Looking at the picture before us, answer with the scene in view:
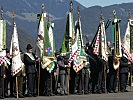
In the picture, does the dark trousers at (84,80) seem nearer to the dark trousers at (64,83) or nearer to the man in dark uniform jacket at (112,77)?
the dark trousers at (64,83)

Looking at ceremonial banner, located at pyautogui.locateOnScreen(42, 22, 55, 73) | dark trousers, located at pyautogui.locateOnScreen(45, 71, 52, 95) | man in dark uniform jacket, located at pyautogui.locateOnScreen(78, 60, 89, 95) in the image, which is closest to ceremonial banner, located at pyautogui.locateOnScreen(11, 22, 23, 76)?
ceremonial banner, located at pyautogui.locateOnScreen(42, 22, 55, 73)

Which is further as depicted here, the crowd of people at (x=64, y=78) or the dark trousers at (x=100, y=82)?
the dark trousers at (x=100, y=82)

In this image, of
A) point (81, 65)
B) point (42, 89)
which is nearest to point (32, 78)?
point (42, 89)

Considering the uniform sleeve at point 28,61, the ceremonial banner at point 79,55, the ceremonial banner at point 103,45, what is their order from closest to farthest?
the uniform sleeve at point 28,61
the ceremonial banner at point 79,55
the ceremonial banner at point 103,45

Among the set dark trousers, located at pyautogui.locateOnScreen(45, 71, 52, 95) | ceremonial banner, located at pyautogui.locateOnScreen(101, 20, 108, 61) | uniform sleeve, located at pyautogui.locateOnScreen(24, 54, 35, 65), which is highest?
ceremonial banner, located at pyautogui.locateOnScreen(101, 20, 108, 61)

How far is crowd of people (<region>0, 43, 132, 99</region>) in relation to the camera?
2034 cm

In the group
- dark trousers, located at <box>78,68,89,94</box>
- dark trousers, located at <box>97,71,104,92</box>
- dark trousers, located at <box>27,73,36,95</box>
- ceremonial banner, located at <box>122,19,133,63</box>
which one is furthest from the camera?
ceremonial banner, located at <box>122,19,133,63</box>

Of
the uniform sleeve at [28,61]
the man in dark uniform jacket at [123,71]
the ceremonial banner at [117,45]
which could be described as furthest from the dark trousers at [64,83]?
the man in dark uniform jacket at [123,71]

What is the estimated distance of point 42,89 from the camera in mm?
20922

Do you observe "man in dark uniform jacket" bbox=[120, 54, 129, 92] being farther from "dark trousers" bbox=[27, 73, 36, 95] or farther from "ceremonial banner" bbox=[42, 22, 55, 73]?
"dark trousers" bbox=[27, 73, 36, 95]

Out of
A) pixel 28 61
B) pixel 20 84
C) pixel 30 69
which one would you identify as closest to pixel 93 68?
pixel 30 69

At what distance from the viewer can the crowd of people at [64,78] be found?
66.7 feet

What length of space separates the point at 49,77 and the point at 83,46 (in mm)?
2104

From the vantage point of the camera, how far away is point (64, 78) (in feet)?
69.7
